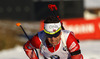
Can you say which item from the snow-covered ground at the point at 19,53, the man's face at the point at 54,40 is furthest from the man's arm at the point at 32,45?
the snow-covered ground at the point at 19,53

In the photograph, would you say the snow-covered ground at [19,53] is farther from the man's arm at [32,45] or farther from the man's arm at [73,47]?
the man's arm at [73,47]

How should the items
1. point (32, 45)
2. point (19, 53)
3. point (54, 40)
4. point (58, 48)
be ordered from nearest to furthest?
point (54, 40) → point (58, 48) → point (32, 45) → point (19, 53)

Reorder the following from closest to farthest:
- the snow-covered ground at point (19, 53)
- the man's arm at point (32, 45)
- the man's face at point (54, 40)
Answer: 1. the man's face at point (54, 40)
2. the man's arm at point (32, 45)
3. the snow-covered ground at point (19, 53)

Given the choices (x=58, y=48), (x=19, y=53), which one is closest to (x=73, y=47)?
(x=58, y=48)

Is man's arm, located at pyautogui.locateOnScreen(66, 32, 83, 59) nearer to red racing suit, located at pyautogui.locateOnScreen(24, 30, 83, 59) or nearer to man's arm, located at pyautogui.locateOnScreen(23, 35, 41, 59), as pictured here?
red racing suit, located at pyautogui.locateOnScreen(24, 30, 83, 59)

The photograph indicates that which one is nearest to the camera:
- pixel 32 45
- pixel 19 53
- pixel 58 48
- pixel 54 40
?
pixel 54 40

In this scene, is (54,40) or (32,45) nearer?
(54,40)

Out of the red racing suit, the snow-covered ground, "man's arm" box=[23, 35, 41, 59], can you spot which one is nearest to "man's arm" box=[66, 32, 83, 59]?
the red racing suit

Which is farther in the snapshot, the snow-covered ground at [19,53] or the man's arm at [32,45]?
the snow-covered ground at [19,53]

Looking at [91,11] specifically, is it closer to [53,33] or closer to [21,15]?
[21,15]

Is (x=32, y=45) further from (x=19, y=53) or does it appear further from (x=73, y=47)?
(x=19, y=53)

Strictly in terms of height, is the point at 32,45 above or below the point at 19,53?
above

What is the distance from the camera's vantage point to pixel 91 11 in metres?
45.7

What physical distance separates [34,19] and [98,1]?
30309mm
